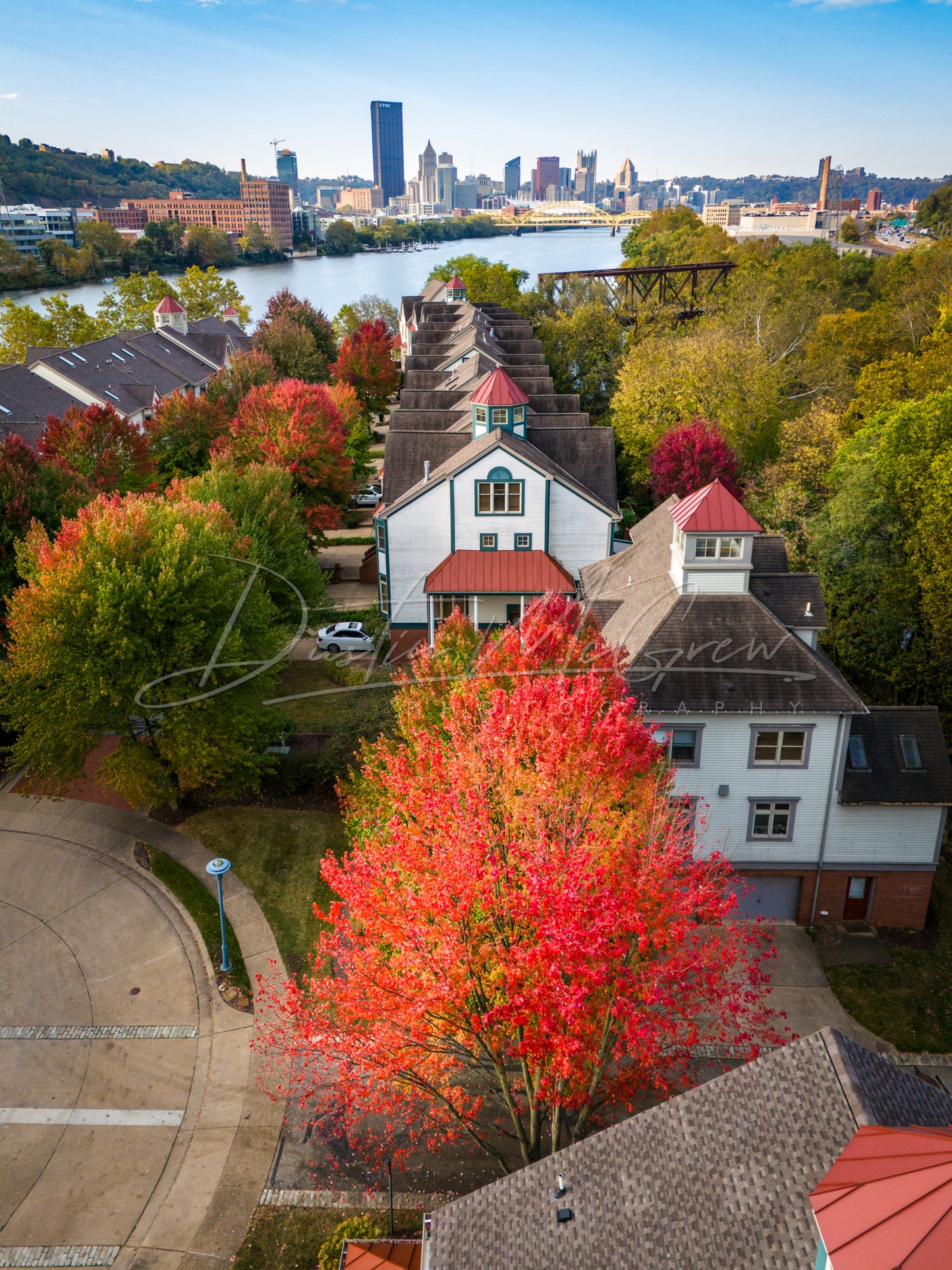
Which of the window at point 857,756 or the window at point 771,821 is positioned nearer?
the window at point 857,756

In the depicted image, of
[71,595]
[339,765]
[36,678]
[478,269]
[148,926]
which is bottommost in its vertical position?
[148,926]

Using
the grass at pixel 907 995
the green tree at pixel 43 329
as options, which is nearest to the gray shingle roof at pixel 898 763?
the grass at pixel 907 995

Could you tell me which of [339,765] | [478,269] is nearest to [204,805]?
[339,765]

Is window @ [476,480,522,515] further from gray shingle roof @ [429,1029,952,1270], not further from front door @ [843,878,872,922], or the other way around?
gray shingle roof @ [429,1029,952,1270]

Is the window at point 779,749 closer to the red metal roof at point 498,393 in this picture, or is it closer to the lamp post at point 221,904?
the lamp post at point 221,904

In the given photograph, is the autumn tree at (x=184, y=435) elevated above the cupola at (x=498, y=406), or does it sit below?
below

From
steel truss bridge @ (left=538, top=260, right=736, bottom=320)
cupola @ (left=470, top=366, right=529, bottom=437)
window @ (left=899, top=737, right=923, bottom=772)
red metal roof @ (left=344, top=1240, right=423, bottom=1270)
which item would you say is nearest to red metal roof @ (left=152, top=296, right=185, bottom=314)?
steel truss bridge @ (left=538, top=260, right=736, bottom=320)

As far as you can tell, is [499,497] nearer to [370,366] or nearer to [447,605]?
[447,605]

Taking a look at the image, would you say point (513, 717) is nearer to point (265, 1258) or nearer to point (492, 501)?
point (265, 1258)
